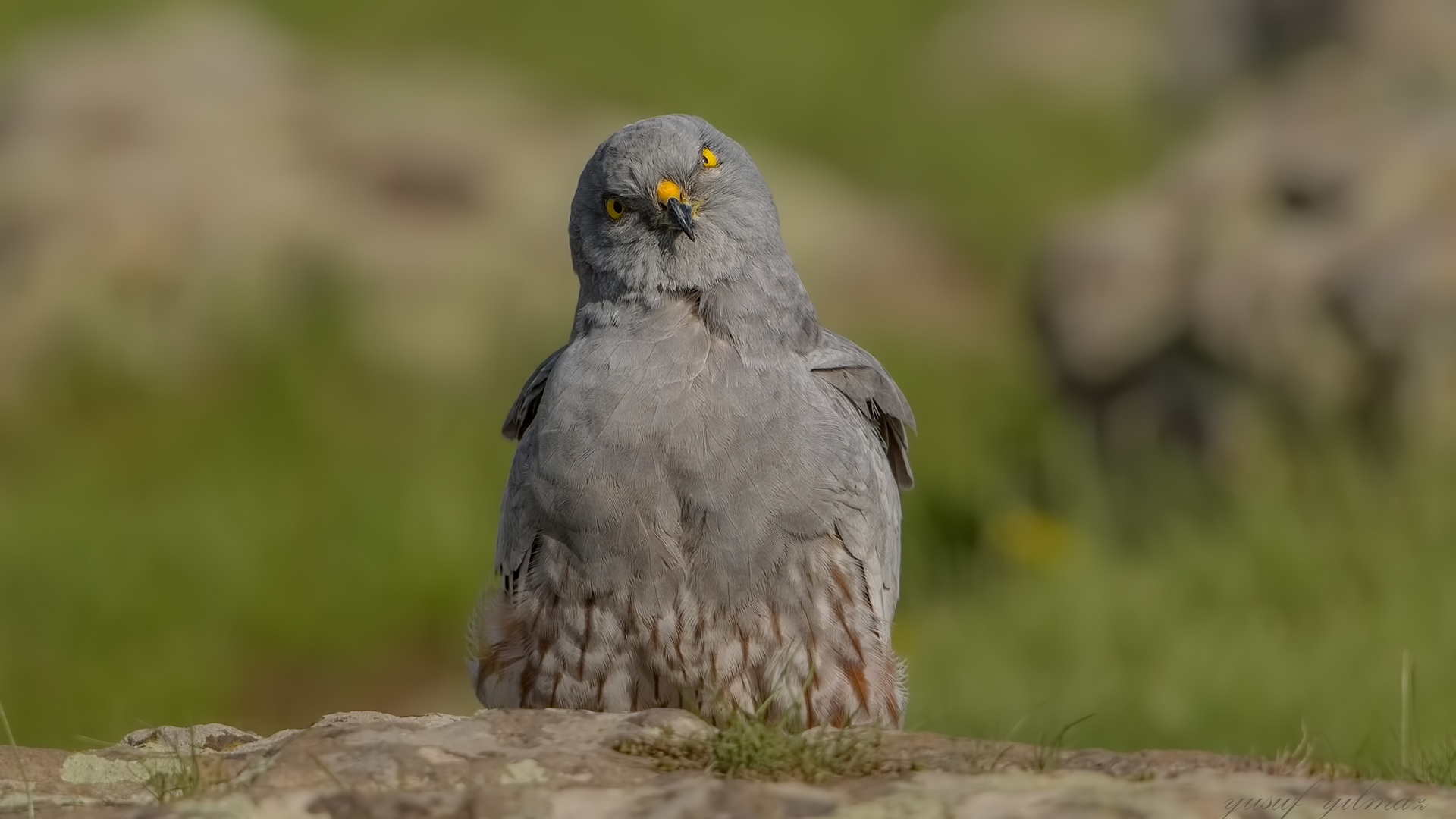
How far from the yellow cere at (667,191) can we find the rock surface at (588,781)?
6.21 ft

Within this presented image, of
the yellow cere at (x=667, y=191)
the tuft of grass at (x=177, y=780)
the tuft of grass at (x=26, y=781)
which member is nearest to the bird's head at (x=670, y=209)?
the yellow cere at (x=667, y=191)

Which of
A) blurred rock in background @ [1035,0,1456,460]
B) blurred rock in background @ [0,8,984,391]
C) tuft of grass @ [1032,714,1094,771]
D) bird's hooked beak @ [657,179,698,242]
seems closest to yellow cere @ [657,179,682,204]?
bird's hooked beak @ [657,179,698,242]

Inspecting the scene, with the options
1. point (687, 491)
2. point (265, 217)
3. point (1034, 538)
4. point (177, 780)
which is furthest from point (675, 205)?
point (265, 217)

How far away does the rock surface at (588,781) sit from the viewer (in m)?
3.58

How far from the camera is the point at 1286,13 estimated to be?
1952 centimetres

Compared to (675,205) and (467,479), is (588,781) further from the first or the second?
(467,479)

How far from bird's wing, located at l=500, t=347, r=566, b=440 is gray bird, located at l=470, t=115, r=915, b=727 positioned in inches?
1.3

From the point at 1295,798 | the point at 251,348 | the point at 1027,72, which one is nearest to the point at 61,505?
the point at 251,348

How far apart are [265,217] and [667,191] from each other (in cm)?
844

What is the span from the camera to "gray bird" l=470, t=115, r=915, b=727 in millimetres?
5312

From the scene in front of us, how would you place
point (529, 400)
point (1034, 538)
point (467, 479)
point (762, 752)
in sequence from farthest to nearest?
1. point (467, 479)
2. point (1034, 538)
3. point (529, 400)
4. point (762, 752)

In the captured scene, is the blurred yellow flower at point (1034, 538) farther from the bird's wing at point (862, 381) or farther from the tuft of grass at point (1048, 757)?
the tuft of grass at point (1048, 757)

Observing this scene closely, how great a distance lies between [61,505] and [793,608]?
26.4 ft

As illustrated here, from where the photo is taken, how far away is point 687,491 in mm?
5328
